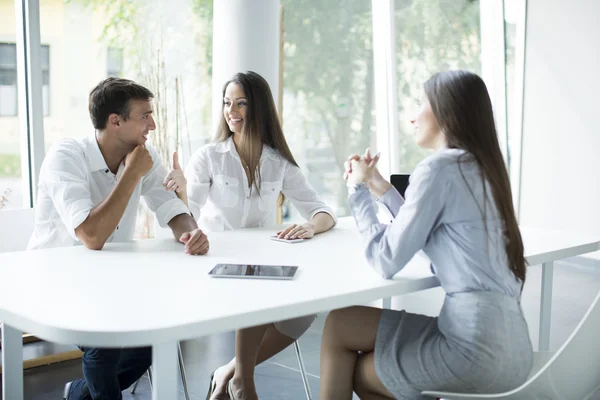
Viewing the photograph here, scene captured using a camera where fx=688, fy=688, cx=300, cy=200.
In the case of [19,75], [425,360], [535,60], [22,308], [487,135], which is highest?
[535,60]

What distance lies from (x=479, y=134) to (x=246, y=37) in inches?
108

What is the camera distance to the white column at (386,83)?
6.29m

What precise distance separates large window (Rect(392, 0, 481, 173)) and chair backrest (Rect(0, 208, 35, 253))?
143 inches

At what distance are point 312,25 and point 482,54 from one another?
2.30 m

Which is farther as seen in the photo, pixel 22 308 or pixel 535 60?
pixel 535 60

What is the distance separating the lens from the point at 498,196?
1.81 metres

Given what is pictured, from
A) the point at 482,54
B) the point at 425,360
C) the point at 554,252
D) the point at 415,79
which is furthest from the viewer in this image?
the point at 482,54

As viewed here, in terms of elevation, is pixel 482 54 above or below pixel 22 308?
above

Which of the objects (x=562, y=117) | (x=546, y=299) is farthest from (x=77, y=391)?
(x=562, y=117)

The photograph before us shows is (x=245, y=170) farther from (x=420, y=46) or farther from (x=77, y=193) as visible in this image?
(x=420, y=46)

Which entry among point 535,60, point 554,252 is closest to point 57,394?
point 554,252

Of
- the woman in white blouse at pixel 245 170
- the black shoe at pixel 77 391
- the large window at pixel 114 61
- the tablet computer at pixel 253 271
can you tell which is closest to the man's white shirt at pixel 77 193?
the woman in white blouse at pixel 245 170

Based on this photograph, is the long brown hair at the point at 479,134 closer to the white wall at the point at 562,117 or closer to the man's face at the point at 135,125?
the man's face at the point at 135,125

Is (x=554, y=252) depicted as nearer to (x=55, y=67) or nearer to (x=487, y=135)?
(x=487, y=135)
